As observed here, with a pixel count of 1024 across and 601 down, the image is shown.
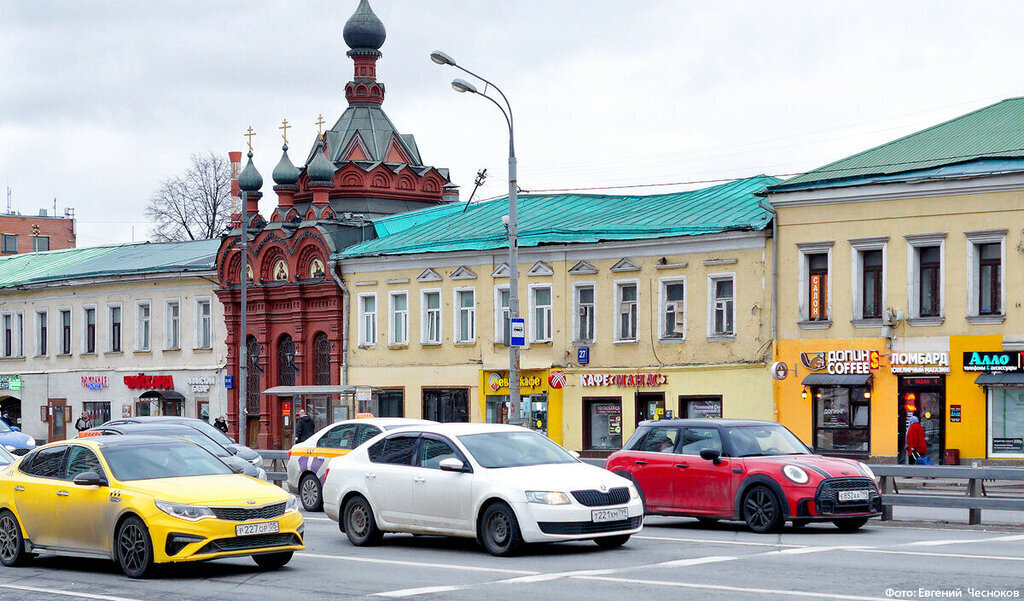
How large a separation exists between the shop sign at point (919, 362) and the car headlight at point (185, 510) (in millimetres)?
24707

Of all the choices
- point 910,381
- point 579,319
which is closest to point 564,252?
point 579,319

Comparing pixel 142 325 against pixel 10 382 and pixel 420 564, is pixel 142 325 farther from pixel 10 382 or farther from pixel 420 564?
pixel 420 564

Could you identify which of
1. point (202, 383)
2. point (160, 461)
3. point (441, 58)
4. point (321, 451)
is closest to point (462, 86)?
point (441, 58)

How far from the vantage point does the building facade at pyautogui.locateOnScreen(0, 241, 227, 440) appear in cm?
5747

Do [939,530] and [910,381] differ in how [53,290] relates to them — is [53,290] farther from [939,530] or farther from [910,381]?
[939,530]

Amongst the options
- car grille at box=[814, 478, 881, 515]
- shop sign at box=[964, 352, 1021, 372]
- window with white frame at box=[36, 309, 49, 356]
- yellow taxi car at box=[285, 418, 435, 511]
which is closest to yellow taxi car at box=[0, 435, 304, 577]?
car grille at box=[814, 478, 881, 515]

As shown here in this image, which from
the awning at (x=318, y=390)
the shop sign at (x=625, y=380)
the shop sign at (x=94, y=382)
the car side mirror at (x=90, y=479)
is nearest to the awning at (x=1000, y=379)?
the shop sign at (x=625, y=380)

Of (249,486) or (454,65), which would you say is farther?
(454,65)

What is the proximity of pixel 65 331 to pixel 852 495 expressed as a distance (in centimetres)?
4897

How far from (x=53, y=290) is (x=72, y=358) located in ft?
10.3

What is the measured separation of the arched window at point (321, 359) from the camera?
5191 cm

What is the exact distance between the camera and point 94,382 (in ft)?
200

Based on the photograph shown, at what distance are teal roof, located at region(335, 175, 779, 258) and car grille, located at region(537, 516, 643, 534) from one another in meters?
22.4

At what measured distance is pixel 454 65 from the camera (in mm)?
32688
